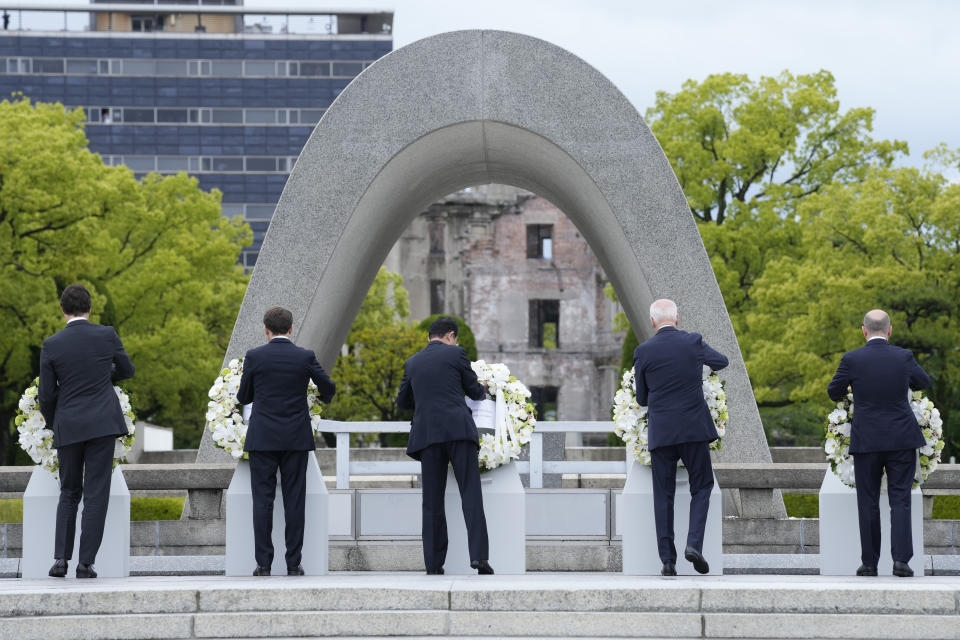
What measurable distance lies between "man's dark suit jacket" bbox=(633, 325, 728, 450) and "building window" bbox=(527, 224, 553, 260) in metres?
40.5

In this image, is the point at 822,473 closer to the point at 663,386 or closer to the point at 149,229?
the point at 663,386

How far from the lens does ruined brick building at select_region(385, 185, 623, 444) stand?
1908 inches

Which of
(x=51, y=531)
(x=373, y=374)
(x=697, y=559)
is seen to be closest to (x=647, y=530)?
(x=697, y=559)

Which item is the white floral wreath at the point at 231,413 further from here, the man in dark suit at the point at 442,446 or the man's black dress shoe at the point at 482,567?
the man's black dress shoe at the point at 482,567

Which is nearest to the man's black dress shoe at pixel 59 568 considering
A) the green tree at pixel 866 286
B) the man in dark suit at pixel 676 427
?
the man in dark suit at pixel 676 427

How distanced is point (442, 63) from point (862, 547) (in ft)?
24.0

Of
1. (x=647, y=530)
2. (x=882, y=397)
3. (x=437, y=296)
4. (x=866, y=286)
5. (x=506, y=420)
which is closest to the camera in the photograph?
(x=882, y=397)

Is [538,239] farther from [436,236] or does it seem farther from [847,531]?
[847,531]

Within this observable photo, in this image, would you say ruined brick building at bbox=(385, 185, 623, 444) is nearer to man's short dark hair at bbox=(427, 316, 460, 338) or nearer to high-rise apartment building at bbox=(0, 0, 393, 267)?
high-rise apartment building at bbox=(0, 0, 393, 267)

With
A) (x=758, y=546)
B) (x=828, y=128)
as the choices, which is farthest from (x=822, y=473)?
(x=828, y=128)

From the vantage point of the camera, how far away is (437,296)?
51.4 meters

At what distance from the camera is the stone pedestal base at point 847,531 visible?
28.9 ft

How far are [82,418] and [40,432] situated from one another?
0.68 m

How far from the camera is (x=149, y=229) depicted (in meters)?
31.0
